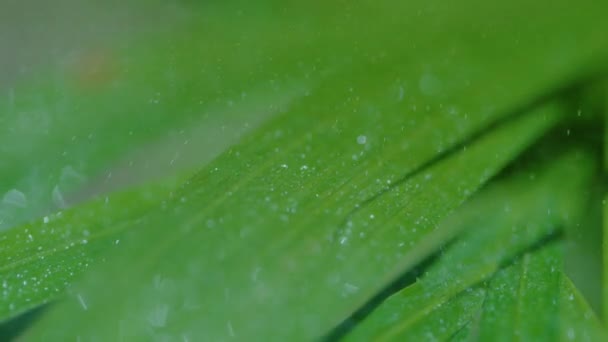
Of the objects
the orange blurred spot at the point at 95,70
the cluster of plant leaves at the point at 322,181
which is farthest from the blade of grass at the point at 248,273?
the orange blurred spot at the point at 95,70

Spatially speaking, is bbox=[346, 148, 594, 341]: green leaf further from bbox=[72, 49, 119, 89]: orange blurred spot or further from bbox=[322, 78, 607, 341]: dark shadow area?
bbox=[72, 49, 119, 89]: orange blurred spot

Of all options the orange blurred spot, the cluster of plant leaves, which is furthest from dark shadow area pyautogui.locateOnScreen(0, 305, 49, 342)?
the orange blurred spot

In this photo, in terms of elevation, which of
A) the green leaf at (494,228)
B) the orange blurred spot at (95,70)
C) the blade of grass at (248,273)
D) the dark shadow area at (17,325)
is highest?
the orange blurred spot at (95,70)

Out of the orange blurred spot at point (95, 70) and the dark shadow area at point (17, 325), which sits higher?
the orange blurred spot at point (95, 70)

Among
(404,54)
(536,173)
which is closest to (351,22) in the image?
(404,54)

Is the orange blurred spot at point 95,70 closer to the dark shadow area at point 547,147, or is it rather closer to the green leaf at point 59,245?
the green leaf at point 59,245

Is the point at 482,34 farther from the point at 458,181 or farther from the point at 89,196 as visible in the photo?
the point at 89,196

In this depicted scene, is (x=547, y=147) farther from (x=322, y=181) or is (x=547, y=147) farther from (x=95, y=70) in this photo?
(x=95, y=70)
